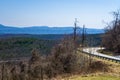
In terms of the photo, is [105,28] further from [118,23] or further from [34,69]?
[34,69]

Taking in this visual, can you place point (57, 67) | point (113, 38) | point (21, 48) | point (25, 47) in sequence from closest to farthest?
point (57, 67), point (113, 38), point (21, 48), point (25, 47)

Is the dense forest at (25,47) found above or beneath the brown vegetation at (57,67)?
beneath

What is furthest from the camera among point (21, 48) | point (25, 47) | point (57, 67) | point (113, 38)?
point (25, 47)

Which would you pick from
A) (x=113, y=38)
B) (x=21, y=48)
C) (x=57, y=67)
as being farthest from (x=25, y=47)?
(x=57, y=67)

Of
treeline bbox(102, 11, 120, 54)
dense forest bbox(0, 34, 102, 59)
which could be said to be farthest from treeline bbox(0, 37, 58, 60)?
treeline bbox(102, 11, 120, 54)

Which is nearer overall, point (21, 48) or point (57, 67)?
point (57, 67)

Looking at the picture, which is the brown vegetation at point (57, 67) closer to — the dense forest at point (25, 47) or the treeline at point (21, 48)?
the dense forest at point (25, 47)

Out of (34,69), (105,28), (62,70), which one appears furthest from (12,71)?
(105,28)

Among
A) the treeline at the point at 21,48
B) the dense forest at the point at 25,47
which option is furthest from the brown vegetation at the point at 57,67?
the treeline at the point at 21,48

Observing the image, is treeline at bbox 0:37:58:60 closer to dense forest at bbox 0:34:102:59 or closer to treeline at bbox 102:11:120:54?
dense forest at bbox 0:34:102:59

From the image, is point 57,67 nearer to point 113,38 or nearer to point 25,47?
point 113,38

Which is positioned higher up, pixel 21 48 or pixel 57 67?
pixel 57 67
